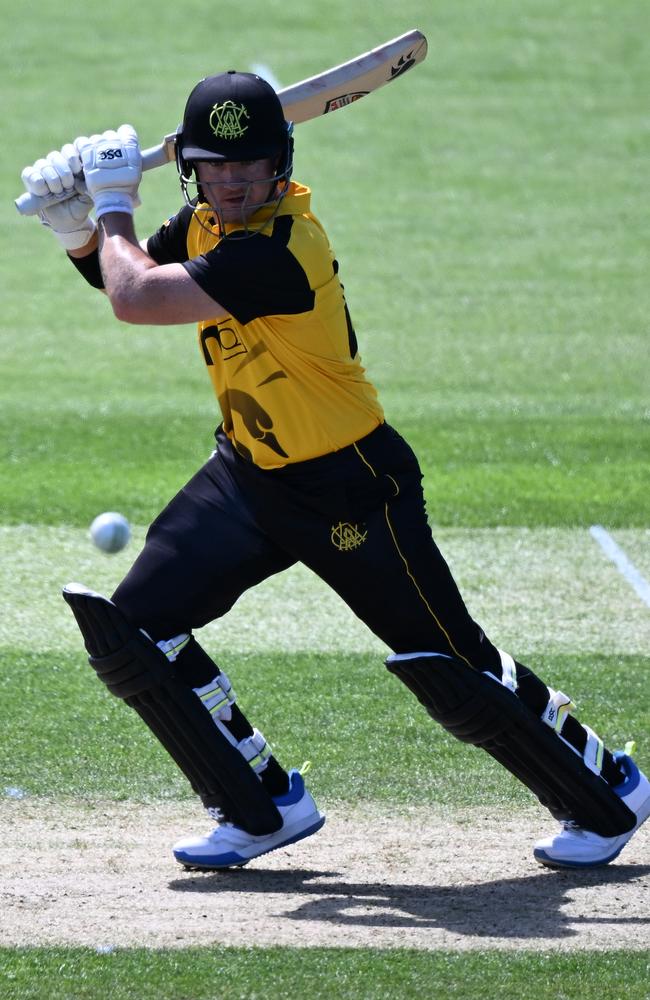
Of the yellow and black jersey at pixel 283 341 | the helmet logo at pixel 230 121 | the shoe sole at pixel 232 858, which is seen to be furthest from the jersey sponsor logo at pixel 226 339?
the shoe sole at pixel 232 858

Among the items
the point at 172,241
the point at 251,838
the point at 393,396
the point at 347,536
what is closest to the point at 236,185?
the point at 172,241

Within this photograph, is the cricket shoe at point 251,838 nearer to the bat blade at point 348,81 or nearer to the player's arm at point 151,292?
the player's arm at point 151,292

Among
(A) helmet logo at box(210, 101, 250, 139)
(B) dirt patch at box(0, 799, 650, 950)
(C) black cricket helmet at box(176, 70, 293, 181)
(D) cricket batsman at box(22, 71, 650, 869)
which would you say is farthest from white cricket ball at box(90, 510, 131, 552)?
(A) helmet logo at box(210, 101, 250, 139)

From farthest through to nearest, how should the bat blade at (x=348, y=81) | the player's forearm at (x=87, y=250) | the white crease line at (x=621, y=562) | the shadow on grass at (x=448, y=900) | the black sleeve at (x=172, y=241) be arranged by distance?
the white crease line at (x=621, y=562), the bat blade at (x=348, y=81), the player's forearm at (x=87, y=250), the black sleeve at (x=172, y=241), the shadow on grass at (x=448, y=900)

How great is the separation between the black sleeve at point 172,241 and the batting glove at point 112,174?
30cm

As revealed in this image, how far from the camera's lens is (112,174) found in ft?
14.9

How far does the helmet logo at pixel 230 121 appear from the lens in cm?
432

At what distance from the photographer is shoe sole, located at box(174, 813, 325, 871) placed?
15.6 feet

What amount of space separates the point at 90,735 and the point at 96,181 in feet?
7.29

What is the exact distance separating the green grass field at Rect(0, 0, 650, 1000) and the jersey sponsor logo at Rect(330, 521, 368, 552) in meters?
1.14

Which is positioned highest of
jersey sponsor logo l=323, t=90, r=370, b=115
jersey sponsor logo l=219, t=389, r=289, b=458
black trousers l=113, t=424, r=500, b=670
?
jersey sponsor logo l=323, t=90, r=370, b=115

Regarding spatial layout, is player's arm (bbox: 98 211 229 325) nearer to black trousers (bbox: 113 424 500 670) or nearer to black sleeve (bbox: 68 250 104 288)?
black trousers (bbox: 113 424 500 670)

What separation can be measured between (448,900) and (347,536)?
3.66ft

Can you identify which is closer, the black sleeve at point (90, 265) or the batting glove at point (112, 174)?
the batting glove at point (112, 174)
